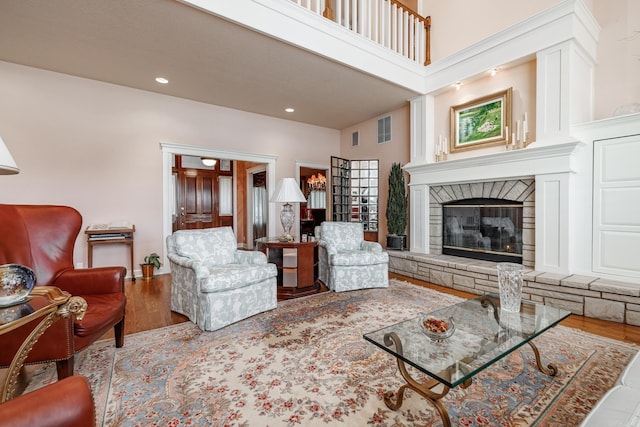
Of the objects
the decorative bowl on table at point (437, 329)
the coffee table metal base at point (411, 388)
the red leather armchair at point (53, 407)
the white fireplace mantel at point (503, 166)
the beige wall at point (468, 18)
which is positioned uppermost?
the beige wall at point (468, 18)

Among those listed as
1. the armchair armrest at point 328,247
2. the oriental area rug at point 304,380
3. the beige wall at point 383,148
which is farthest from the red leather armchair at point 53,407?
the beige wall at point 383,148

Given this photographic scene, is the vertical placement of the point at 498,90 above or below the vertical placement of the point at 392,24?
below

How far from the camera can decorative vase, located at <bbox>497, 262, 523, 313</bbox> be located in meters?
1.84

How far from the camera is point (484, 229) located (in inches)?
157

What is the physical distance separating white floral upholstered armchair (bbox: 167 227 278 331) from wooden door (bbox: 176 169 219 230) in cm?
438

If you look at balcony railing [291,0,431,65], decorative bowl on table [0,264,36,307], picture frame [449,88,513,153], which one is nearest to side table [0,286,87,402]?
decorative bowl on table [0,264,36,307]

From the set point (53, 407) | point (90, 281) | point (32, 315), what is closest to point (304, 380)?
point (53, 407)

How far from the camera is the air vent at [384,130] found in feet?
17.9

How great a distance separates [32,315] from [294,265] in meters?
2.64

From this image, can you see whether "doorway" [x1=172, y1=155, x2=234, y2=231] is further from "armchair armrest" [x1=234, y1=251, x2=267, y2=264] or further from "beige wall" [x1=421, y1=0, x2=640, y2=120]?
"beige wall" [x1=421, y1=0, x2=640, y2=120]

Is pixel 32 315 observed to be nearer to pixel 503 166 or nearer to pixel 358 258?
pixel 358 258

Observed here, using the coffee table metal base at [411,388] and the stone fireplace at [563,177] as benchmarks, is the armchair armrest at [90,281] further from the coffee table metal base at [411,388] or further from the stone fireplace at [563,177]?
the stone fireplace at [563,177]

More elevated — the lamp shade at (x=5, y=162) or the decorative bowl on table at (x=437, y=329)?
the lamp shade at (x=5, y=162)

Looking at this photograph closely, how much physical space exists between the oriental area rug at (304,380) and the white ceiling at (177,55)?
2.90 metres
